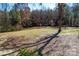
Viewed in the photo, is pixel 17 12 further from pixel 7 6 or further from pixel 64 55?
pixel 64 55

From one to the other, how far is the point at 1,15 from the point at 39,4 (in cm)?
44

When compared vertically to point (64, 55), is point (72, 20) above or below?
above

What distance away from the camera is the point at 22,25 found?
16.0 feet

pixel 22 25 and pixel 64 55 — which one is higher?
pixel 22 25

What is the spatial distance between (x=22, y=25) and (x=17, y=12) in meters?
0.15

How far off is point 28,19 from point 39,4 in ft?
0.68

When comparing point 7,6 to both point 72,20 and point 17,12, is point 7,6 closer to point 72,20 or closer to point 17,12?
point 17,12

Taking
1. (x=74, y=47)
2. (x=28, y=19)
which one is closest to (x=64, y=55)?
(x=74, y=47)

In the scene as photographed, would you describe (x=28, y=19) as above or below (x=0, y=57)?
above

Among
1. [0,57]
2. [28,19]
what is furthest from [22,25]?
[0,57]

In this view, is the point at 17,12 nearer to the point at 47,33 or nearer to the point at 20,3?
the point at 20,3

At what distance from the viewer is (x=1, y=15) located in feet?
16.0

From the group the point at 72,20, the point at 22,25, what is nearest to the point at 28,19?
the point at 22,25

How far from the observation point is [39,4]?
484cm
